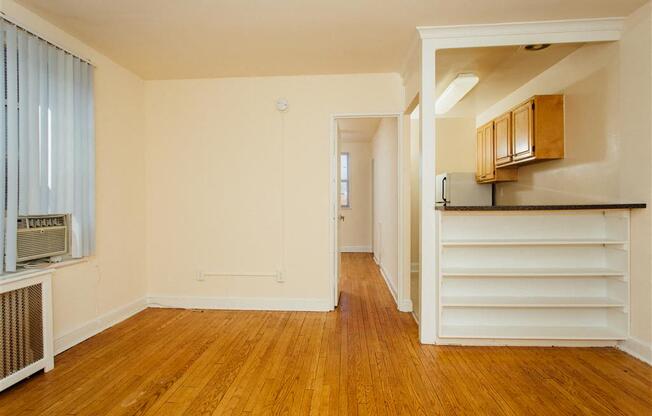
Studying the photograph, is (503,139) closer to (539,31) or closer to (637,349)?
(539,31)

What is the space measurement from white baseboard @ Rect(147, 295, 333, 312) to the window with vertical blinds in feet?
3.67

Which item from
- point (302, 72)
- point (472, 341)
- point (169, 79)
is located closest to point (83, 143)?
point (169, 79)

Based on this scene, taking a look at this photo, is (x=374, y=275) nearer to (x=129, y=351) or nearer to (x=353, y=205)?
(x=353, y=205)

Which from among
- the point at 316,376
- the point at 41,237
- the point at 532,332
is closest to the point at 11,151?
the point at 41,237

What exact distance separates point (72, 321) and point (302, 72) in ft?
10.2

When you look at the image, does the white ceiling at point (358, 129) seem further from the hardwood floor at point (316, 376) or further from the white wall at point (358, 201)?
the hardwood floor at point (316, 376)

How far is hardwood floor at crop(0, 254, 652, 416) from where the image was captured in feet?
5.96

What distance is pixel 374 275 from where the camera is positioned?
509 centimetres

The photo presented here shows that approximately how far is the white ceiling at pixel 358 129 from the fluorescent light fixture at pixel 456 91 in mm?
1153

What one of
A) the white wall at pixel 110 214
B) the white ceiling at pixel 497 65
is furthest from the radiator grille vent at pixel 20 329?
the white ceiling at pixel 497 65

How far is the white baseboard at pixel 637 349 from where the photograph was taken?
7.41 feet

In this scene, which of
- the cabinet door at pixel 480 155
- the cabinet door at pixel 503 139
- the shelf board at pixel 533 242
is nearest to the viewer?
the shelf board at pixel 533 242

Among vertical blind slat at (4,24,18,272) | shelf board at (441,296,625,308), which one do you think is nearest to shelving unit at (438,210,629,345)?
shelf board at (441,296,625,308)

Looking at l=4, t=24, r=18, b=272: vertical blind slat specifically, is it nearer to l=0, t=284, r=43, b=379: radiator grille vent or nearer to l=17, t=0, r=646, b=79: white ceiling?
l=0, t=284, r=43, b=379: radiator grille vent
